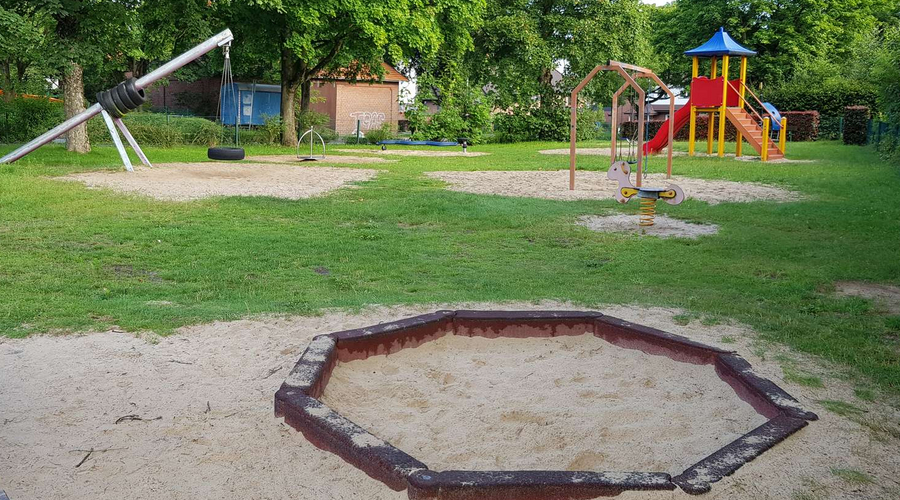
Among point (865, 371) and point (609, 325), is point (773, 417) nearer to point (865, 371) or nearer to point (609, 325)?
point (865, 371)

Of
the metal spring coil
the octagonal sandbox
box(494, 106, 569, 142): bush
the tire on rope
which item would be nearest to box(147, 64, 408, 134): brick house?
box(494, 106, 569, 142): bush

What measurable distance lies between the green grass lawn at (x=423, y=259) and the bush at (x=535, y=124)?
26.8m

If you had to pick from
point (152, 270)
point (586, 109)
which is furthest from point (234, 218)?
point (586, 109)

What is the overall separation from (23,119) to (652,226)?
24103 millimetres

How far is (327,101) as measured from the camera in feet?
155

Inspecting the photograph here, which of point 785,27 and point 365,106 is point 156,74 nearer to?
point 365,106

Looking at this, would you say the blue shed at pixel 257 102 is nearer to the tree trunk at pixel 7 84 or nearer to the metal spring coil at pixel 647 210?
the tree trunk at pixel 7 84

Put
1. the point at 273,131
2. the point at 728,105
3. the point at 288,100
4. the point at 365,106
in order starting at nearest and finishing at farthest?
the point at 728,105 < the point at 288,100 < the point at 273,131 < the point at 365,106

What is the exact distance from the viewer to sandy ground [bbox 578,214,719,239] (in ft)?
34.9

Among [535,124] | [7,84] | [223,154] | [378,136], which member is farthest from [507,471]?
[535,124]

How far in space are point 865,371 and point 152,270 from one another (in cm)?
615

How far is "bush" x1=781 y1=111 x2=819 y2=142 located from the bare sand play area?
1326 inches

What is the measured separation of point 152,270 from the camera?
26.2ft

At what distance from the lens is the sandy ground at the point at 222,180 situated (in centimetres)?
1422
